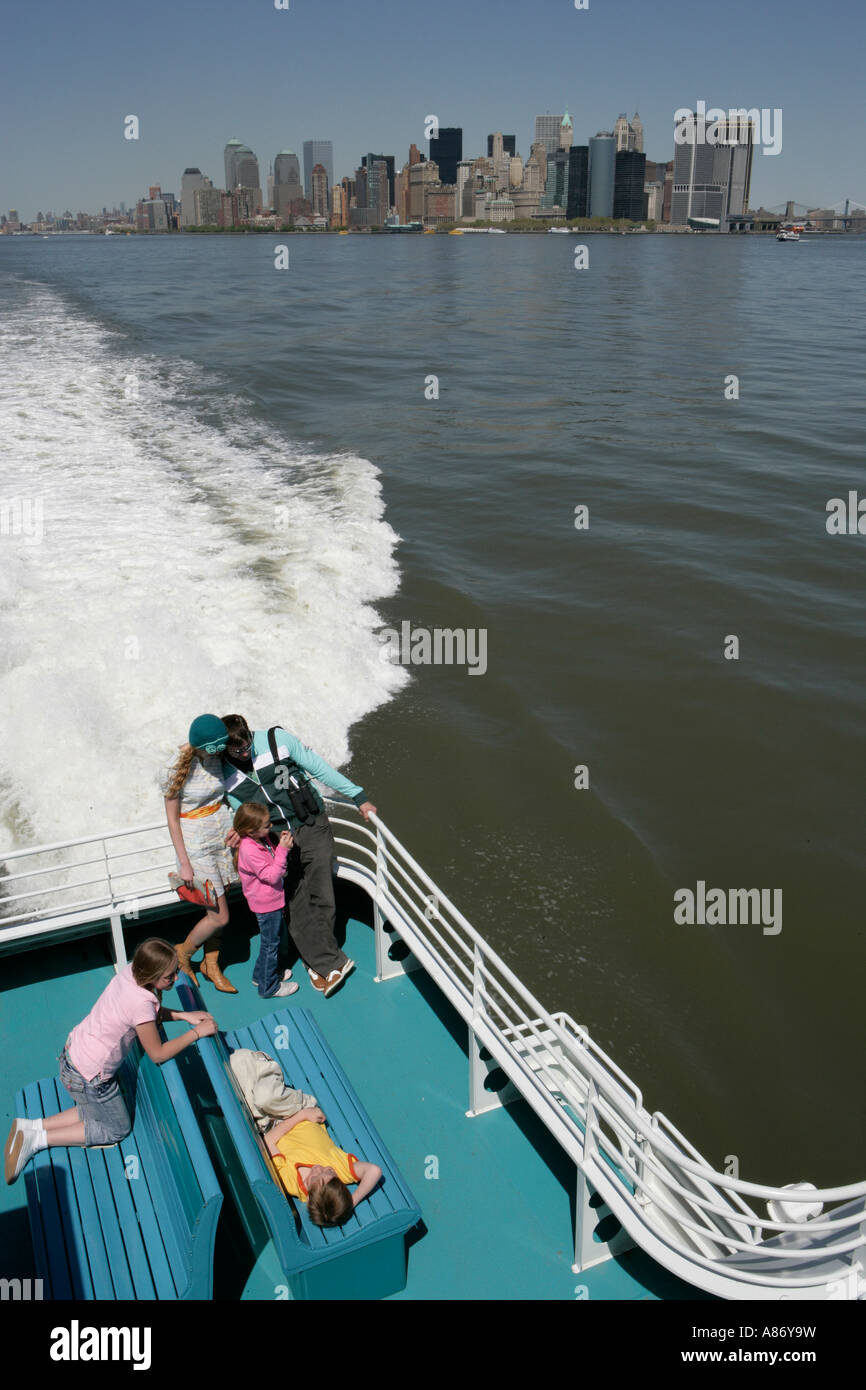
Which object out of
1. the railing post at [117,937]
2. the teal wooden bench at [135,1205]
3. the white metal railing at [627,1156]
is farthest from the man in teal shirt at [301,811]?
the teal wooden bench at [135,1205]

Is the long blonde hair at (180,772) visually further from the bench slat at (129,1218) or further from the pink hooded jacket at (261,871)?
the bench slat at (129,1218)

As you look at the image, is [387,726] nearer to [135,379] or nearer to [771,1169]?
[771,1169]

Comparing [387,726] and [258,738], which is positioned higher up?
[258,738]

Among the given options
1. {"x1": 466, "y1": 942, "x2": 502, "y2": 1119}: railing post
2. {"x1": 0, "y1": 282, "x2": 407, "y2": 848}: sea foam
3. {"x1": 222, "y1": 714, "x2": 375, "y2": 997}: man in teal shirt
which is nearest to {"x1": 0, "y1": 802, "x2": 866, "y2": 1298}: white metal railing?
{"x1": 466, "y1": 942, "x2": 502, "y2": 1119}: railing post

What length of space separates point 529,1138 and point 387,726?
7.84 metres

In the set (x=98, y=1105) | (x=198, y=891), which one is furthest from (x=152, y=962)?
(x=198, y=891)

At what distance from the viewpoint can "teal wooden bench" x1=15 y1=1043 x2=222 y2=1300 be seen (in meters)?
4.22

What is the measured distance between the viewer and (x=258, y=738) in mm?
6430

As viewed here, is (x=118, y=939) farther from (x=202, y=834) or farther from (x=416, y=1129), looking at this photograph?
(x=416, y=1129)

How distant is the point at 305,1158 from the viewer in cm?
484

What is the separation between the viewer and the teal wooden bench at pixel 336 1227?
4348 millimetres

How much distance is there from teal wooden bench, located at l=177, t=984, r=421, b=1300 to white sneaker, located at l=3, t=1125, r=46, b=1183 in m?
0.94

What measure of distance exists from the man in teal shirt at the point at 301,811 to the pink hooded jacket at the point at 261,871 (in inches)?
10.3
